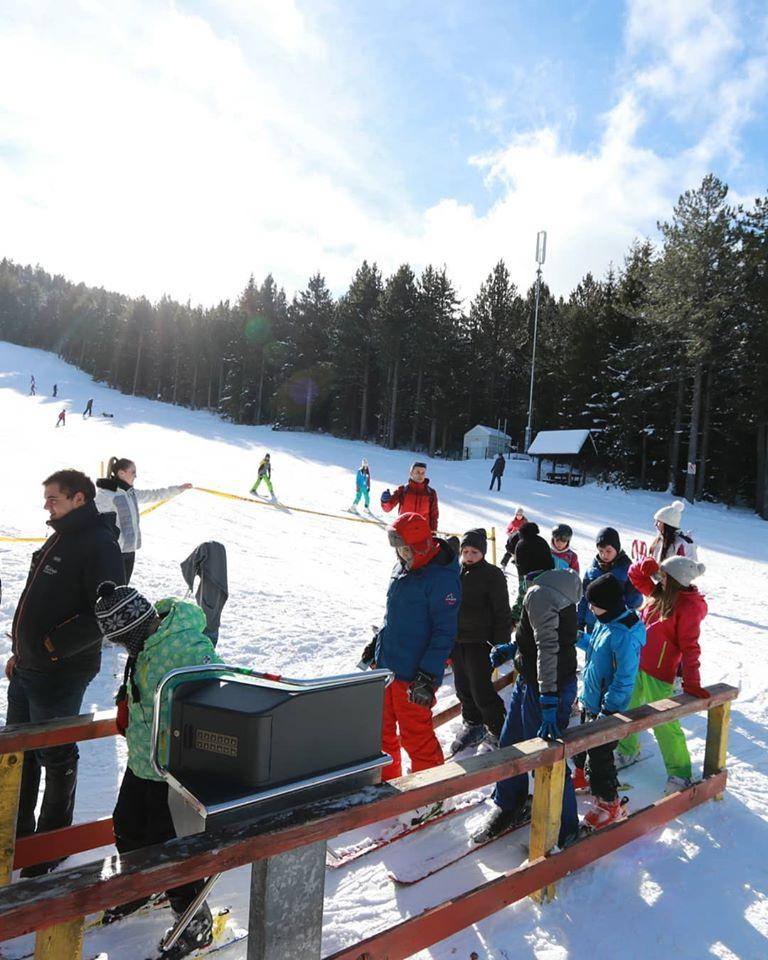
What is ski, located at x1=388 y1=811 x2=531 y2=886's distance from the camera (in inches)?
133

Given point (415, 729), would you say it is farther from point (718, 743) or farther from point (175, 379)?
point (175, 379)

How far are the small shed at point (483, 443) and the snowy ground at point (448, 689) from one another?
1584cm

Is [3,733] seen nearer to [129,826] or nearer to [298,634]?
[129,826]

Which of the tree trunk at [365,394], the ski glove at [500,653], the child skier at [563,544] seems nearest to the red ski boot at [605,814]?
the ski glove at [500,653]

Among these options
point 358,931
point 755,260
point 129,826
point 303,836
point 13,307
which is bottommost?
point 358,931

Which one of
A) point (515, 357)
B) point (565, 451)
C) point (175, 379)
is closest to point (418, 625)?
point (565, 451)

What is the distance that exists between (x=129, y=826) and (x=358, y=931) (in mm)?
1182

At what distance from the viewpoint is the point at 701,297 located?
28531 millimetres

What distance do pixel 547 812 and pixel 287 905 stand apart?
163cm

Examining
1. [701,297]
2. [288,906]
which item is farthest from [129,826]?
[701,297]

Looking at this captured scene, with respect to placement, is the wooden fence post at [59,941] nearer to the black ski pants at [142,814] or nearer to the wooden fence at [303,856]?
the wooden fence at [303,856]

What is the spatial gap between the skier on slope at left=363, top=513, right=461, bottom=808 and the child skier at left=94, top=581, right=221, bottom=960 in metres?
1.40

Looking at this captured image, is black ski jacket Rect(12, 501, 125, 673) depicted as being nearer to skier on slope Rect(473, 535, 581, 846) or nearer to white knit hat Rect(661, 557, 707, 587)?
skier on slope Rect(473, 535, 581, 846)

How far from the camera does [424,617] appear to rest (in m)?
3.82
